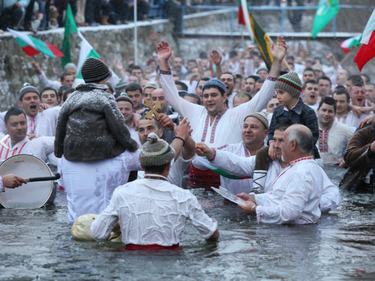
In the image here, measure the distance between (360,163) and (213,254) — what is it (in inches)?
163

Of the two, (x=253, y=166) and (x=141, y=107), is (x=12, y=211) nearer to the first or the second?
(x=253, y=166)

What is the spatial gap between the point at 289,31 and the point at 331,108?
18.9 meters

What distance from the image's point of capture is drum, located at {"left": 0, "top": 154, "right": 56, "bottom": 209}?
754 cm

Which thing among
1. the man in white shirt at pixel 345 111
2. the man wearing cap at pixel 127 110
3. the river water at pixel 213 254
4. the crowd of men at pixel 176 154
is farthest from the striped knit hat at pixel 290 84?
the man in white shirt at pixel 345 111

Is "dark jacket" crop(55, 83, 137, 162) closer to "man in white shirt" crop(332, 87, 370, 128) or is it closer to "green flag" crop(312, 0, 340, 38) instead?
"man in white shirt" crop(332, 87, 370, 128)

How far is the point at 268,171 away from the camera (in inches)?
288

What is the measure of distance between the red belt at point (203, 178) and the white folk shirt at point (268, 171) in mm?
1017

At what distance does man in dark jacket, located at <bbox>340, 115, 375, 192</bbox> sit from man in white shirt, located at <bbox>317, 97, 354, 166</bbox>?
198cm

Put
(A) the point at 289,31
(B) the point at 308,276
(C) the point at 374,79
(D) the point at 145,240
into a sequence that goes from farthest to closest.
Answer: (A) the point at 289,31 < (C) the point at 374,79 < (D) the point at 145,240 < (B) the point at 308,276

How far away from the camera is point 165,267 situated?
4914 millimetres

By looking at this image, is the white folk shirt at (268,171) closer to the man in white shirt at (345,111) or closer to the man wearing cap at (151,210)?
the man wearing cap at (151,210)

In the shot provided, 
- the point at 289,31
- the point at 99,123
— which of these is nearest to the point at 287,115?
the point at 99,123

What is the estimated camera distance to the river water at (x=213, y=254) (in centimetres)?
482

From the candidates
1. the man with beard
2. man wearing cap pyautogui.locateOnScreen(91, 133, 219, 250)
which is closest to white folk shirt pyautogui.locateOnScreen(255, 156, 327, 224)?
man wearing cap pyautogui.locateOnScreen(91, 133, 219, 250)
